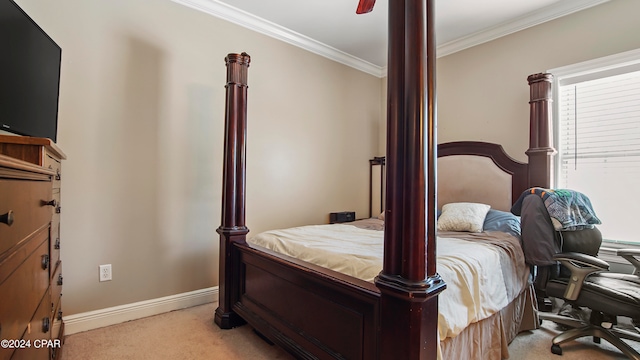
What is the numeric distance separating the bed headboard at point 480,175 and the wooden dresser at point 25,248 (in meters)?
3.24

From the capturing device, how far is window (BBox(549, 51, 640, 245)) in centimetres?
247

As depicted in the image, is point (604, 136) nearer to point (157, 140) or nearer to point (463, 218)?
point (463, 218)

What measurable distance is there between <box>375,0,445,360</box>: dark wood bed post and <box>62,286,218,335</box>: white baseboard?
2124mm

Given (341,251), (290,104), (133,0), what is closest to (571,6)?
(290,104)

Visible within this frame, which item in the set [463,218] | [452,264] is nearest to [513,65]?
[463,218]

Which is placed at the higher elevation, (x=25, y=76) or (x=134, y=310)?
(x=25, y=76)

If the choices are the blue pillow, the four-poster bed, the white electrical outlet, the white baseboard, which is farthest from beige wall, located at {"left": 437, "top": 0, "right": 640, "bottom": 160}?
the white electrical outlet

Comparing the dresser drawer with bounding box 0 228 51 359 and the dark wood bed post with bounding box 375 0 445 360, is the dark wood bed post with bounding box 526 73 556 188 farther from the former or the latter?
the dresser drawer with bounding box 0 228 51 359

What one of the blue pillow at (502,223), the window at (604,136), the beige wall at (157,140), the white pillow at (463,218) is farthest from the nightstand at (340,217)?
the window at (604,136)

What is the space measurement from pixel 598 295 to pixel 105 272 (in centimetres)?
322

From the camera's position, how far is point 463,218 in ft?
8.42

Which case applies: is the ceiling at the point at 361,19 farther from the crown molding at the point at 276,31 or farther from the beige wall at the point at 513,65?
the beige wall at the point at 513,65

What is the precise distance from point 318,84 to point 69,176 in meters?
2.53

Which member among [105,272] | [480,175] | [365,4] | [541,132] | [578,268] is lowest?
[105,272]
